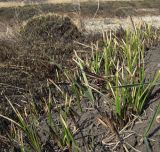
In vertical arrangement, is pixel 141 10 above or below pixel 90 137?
below

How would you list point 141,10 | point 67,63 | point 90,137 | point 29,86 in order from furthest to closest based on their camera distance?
1. point 141,10
2. point 67,63
3. point 29,86
4. point 90,137

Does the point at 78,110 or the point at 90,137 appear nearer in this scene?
the point at 90,137

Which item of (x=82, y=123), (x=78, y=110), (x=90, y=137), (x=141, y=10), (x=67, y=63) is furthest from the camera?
(x=141, y=10)

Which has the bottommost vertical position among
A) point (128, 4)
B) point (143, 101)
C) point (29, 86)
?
Result: point (128, 4)

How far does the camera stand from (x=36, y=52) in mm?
7488

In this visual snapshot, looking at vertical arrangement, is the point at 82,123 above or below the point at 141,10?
above

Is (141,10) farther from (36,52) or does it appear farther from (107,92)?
(107,92)

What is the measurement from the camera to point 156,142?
3.97 m

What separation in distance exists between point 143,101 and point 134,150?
57cm

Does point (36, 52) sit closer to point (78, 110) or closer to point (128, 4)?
point (78, 110)

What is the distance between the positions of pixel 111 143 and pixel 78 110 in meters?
0.93

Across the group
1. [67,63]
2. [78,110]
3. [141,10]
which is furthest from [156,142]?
[141,10]

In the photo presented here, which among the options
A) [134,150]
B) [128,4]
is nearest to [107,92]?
[134,150]

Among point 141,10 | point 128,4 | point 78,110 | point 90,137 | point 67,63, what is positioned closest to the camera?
point 90,137
